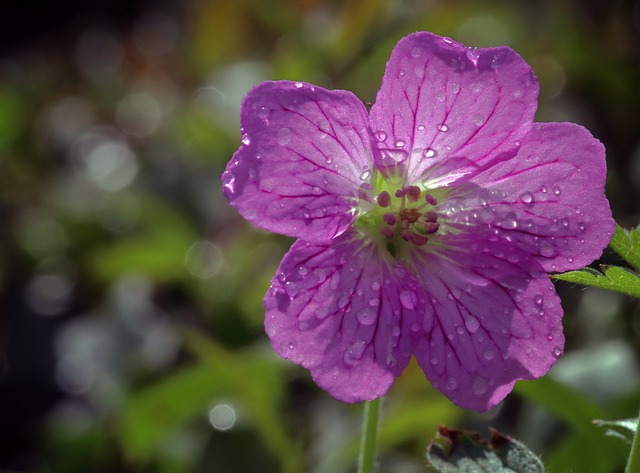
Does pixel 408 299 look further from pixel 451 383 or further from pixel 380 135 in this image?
pixel 380 135

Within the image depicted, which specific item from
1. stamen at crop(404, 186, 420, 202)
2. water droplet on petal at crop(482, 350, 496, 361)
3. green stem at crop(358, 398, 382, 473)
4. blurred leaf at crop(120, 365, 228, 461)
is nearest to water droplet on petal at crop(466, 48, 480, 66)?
stamen at crop(404, 186, 420, 202)

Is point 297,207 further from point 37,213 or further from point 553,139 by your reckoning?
point 37,213

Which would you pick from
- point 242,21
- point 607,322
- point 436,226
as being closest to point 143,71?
point 242,21

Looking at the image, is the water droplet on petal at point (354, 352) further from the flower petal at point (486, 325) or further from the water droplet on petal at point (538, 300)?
the water droplet on petal at point (538, 300)

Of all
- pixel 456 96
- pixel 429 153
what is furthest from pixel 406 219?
pixel 456 96

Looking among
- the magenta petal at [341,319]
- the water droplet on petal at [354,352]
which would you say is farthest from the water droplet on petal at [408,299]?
the water droplet on petal at [354,352]

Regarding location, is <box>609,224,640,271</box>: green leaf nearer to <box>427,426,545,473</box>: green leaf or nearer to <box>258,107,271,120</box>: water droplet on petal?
<box>427,426,545,473</box>: green leaf
